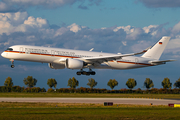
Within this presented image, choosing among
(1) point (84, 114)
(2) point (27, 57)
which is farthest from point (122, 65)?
(1) point (84, 114)

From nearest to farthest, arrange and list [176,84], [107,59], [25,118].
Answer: [25,118], [107,59], [176,84]

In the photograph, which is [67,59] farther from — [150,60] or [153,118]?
[153,118]

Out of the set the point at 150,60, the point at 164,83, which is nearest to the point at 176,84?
the point at 164,83

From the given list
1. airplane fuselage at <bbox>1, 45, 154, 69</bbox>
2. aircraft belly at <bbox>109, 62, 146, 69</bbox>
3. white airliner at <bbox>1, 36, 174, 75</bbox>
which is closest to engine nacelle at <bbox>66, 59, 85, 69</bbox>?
white airliner at <bbox>1, 36, 174, 75</bbox>

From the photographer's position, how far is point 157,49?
68750mm

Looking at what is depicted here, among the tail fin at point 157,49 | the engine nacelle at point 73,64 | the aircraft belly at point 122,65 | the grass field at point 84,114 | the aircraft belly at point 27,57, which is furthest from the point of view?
the tail fin at point 157,49

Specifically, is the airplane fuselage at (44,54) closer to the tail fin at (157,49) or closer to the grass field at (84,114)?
the tail fin at (157,49)

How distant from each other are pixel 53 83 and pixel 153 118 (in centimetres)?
12206

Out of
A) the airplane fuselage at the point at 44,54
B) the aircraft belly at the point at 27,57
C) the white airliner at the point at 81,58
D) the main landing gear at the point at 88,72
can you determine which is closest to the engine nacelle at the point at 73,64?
the white airliner at the point at 81,58

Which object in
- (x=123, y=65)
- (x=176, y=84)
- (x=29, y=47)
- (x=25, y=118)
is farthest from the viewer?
(x=176, y=84)

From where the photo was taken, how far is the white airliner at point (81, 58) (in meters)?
52.0

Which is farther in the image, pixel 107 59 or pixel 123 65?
pixel 123 65

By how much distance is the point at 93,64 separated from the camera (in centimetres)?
6056

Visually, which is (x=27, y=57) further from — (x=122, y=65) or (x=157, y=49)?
(x=157, y=49)
